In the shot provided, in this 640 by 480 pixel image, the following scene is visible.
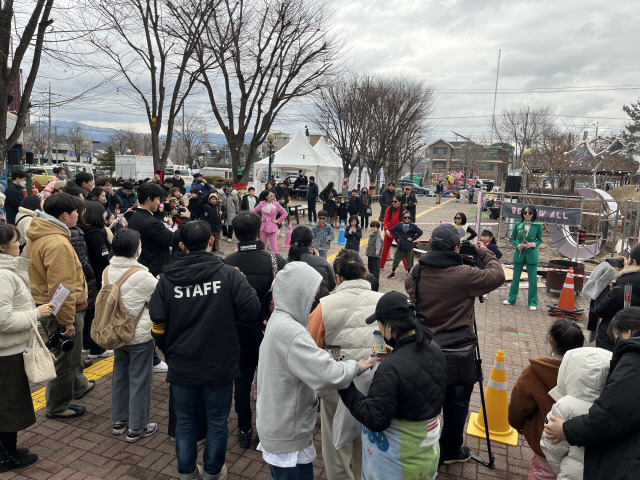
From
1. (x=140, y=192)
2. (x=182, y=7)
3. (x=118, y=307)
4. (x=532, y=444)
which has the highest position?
(x=182, y=7)

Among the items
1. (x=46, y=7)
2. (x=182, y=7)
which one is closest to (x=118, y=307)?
(x=46, y=7)

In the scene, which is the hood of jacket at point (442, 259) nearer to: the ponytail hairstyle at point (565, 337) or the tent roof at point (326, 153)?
the ponytail hairstyle at point (565, 337)

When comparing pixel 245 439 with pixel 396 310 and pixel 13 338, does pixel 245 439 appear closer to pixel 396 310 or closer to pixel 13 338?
pixel 13 338

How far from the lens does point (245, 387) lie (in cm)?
382

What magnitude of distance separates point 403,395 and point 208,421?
1.60m

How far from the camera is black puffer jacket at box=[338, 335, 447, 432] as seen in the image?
2.21m

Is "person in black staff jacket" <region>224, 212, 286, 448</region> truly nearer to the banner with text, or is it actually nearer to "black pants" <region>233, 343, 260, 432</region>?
"black pants" <region>233, 343, 260, 432</region>

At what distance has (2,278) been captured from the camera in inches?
121

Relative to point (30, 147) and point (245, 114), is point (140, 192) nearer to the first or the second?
point (245, 114)

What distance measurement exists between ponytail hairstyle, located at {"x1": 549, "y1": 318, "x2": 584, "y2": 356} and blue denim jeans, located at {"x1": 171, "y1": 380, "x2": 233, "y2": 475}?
2.20m

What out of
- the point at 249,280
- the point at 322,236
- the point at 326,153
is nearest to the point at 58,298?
the point at 249,280

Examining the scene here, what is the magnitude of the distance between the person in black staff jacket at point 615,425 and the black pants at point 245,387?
2.38 metres

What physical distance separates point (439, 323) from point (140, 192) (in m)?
3.83

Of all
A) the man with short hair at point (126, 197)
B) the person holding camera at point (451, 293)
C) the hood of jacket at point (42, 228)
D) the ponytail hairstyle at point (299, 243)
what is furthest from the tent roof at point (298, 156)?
the person holding camera at point (451, 293)
